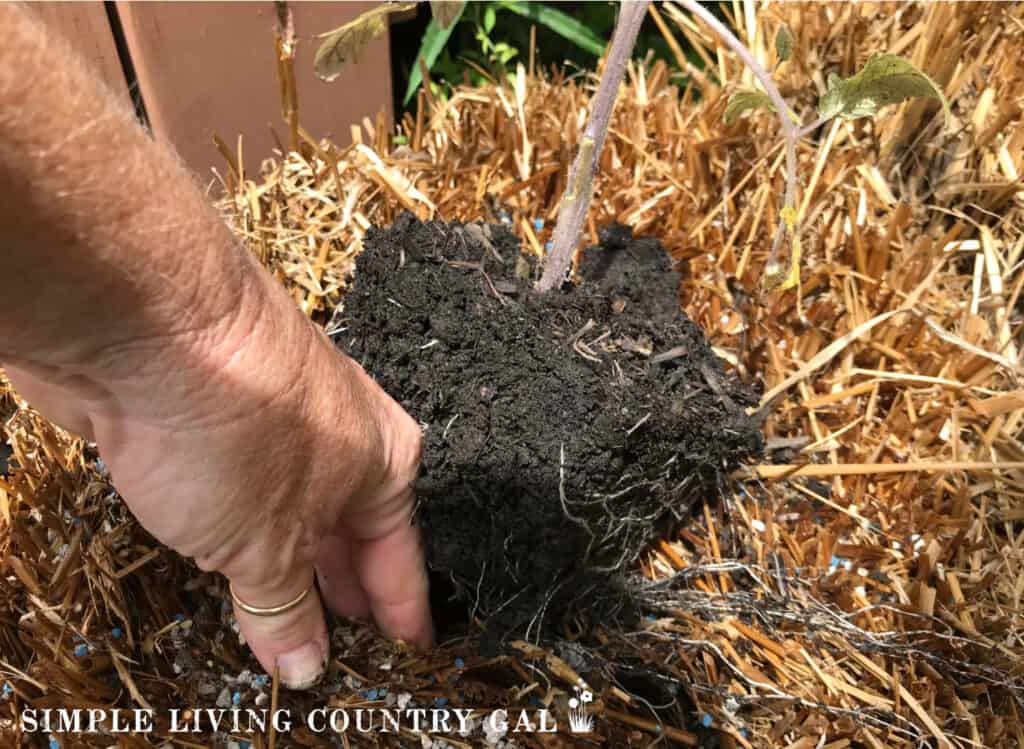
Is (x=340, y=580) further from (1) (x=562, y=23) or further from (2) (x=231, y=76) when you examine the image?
(1) (x=562, y=23)

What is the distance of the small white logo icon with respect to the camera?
902 millimetres

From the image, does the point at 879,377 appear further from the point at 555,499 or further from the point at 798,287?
the point at 555,499

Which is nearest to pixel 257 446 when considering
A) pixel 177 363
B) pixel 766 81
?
pixel 177 363

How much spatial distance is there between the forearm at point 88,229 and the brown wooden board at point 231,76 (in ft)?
2.80

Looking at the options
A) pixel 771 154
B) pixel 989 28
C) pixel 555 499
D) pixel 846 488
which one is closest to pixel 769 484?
pixel 846 488

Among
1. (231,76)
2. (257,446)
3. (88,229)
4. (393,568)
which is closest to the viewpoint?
(88,229)

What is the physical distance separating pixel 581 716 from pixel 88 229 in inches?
29.0

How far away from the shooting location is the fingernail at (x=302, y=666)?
0.91 meters

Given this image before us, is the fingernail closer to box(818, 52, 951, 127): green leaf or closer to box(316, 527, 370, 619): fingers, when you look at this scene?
box(316, 527, 370, 619): fingers

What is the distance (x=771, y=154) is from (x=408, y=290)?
692 millimetres

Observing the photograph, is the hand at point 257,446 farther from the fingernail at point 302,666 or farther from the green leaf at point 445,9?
the green leaf at point 445,9

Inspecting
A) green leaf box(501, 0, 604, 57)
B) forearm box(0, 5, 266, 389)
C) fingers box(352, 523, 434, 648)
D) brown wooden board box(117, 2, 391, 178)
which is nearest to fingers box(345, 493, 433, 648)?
fingers box(352, 523, 434, 648)

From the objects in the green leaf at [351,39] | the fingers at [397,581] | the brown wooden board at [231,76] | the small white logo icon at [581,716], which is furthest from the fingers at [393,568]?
the brown wooden board at [231,76]

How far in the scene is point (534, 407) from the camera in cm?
88
